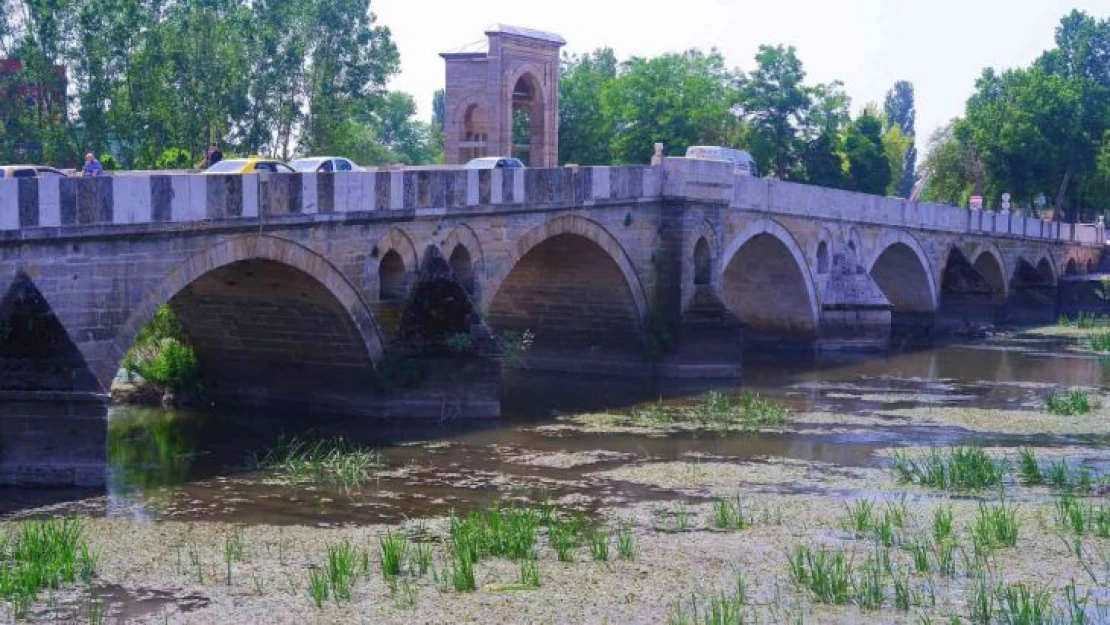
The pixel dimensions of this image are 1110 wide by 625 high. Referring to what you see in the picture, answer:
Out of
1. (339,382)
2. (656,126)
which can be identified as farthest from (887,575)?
(656,126)

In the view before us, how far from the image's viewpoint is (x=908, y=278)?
166 ft

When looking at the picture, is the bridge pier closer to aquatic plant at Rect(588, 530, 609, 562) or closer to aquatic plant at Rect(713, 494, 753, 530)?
aquatic plant at Rect(588, 530, 609, 562)

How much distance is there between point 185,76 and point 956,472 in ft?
98.2

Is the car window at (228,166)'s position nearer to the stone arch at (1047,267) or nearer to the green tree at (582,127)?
the green tree at (582,127)

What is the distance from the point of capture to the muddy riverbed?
13.9m

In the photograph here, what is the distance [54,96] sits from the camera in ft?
141

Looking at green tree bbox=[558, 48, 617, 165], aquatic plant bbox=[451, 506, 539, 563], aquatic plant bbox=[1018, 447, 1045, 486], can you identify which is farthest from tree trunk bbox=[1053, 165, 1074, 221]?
aquatic plant bbox=[451, 506, 539, 563]

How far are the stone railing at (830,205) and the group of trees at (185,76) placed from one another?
1515 cm

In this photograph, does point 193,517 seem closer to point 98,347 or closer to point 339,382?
point 98,347

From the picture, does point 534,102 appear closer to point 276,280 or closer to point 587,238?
point 587,238

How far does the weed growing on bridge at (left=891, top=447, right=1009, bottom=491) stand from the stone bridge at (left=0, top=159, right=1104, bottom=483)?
25.0ft

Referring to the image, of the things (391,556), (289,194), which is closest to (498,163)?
(289,194)

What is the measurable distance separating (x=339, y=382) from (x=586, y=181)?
727cm

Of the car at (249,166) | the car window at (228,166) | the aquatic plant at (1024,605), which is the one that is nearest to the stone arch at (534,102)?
the car at (249,166)
